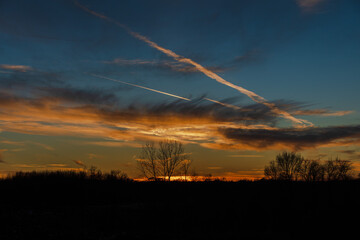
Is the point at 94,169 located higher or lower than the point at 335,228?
higher

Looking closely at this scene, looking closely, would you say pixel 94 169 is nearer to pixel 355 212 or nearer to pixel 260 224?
pixel 260 224

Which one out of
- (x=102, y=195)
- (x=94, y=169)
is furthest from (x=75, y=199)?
(x=94, y=169)

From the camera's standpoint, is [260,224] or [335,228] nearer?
[335,228]

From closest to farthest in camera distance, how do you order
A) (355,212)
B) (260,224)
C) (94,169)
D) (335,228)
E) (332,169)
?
(335,228) → (260,224) → (355,212) → (94,169) → (332,169)

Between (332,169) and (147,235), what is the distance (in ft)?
223

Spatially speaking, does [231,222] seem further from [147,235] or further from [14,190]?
[14,190]

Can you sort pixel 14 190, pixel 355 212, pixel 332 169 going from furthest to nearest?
pixel 332 169, pixel 14 190, pixel 355 212

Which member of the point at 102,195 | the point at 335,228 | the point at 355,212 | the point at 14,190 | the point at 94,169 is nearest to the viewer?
the point at 335,228

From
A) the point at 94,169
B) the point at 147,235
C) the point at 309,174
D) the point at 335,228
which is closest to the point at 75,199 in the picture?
the point at 94,169

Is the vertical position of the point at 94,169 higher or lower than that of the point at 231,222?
higher

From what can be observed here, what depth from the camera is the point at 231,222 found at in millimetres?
16250

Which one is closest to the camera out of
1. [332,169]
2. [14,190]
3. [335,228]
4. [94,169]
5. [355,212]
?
[335,228]

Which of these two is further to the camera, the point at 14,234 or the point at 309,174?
the point at 309,174

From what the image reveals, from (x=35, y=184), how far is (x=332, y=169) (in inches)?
2514
